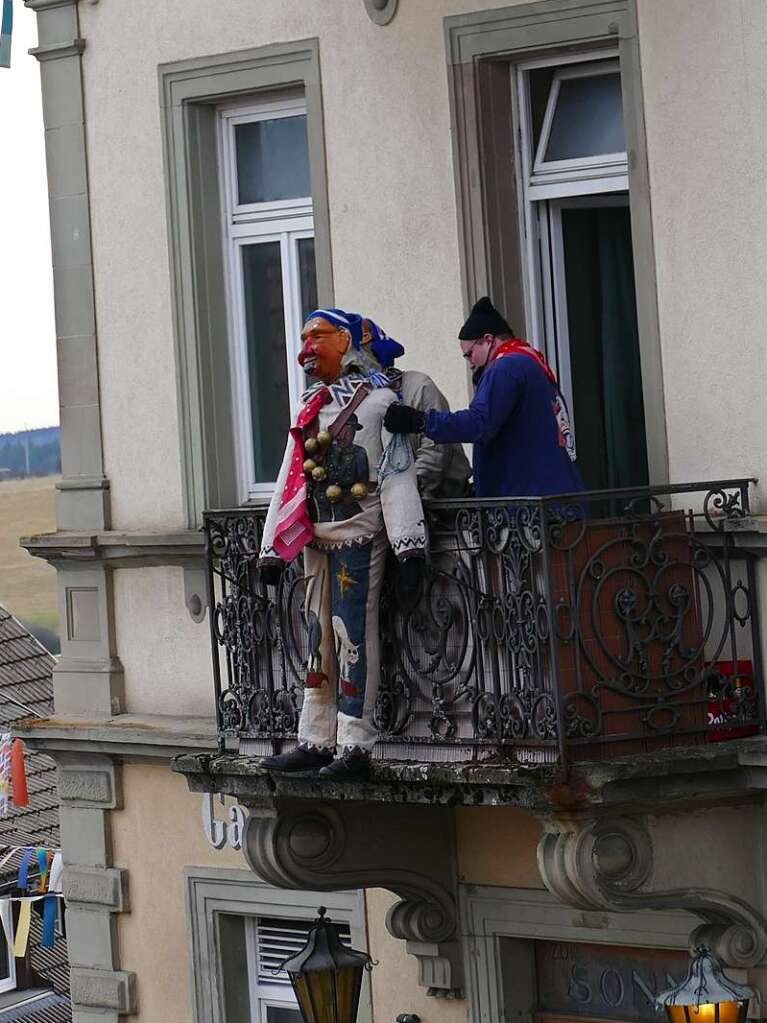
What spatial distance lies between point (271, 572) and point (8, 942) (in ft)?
25.7

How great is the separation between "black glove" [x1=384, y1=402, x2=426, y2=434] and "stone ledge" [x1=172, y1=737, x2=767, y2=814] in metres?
1.40

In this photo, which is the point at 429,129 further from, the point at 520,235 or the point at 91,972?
the point at 91,972

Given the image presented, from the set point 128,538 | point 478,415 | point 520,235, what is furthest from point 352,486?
point 128,538

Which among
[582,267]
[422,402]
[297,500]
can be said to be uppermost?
[582,267]

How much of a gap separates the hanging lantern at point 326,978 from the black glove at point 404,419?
2607 mm

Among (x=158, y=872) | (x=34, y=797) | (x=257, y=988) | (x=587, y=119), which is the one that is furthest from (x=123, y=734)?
(x=34, y=797)

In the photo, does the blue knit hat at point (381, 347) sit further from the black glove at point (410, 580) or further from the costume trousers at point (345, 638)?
the black glove at point (410, 580)

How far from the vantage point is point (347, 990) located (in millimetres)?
12508

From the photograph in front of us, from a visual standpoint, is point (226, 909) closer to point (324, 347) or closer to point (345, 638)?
point (345, 638)

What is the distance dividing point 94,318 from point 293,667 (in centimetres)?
330

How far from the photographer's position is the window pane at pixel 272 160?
1398 cm

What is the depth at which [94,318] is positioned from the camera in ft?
48.2

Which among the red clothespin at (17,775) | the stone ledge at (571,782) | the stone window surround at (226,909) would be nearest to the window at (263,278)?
the stone window surround at (226,909)

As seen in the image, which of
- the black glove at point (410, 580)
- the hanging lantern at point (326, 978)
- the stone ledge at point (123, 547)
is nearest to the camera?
the black glove at point (410, 580)
